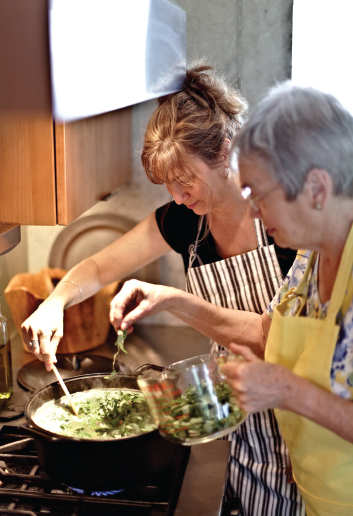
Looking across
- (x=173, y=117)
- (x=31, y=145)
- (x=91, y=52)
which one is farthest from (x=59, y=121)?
(x=173, y=117)

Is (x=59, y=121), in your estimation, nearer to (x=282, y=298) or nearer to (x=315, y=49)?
(x=282, y=298)

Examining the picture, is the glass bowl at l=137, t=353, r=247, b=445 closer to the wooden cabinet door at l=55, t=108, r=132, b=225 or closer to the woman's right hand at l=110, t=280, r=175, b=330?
the woman's right hand at l=110, t=280, r=175, b=330

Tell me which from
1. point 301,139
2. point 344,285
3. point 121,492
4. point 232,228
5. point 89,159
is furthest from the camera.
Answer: point 232,228

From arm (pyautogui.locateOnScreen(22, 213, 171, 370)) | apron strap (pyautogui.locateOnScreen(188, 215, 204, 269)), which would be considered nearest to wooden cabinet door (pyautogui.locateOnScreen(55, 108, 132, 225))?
arm (pyautogui.locateOnScreen(22, 213, 171, 370))

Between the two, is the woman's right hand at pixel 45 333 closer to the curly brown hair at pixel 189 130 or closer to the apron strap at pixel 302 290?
the curly brown hair at pixel 189 130

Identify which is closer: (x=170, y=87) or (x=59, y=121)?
(x=59, y=121)

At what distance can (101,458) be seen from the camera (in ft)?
3.30

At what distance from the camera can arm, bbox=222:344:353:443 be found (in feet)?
2.81

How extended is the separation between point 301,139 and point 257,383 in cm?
39

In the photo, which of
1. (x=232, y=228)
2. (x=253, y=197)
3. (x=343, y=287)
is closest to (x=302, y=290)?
(x=343, y=287)

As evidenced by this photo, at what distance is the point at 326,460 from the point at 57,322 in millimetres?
689

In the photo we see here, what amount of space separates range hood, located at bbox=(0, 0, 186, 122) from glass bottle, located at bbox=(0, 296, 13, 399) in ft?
2.07

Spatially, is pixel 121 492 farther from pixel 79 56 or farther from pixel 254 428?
pixel 79 56

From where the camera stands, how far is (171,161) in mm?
1343
